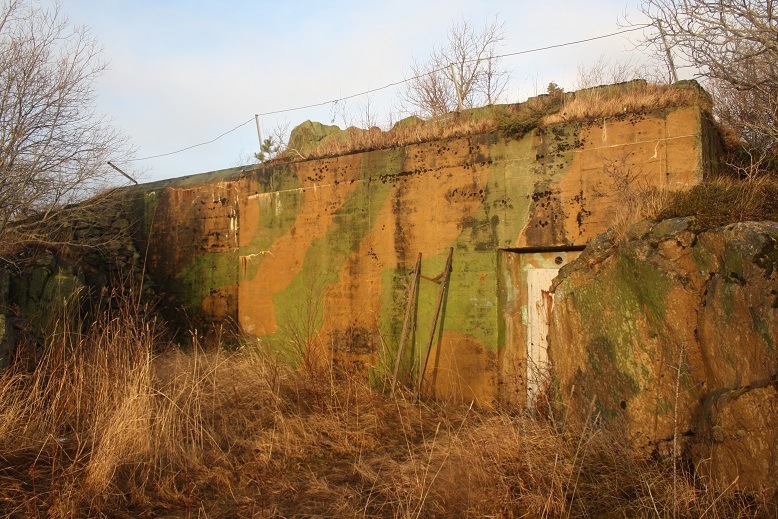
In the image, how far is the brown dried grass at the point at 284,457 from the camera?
10.8ft

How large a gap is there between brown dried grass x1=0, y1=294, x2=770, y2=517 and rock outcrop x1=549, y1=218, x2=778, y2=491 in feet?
0.67

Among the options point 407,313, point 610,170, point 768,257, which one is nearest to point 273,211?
point 407,313

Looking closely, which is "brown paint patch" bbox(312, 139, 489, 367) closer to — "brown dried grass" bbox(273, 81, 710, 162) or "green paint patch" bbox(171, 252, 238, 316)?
"brown dried grass" bbox(273, 81, 710, 162)

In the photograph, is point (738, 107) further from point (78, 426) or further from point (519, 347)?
point (78, 426)

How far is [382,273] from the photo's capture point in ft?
21.9

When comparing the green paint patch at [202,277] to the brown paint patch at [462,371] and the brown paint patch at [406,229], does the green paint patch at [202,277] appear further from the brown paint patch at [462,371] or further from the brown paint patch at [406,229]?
the brown paint patch at [462,371]

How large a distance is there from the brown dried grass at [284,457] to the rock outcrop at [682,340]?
21 cm

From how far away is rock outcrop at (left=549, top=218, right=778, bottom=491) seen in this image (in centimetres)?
294

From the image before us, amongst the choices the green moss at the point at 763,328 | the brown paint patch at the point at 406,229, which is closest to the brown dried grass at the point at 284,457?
the green moss at the point at 763,328

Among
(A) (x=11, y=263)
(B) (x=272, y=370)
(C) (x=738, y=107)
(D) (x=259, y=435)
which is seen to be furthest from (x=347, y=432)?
(C) (x=738, y=107)

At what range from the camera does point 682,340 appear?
3557 millimetres

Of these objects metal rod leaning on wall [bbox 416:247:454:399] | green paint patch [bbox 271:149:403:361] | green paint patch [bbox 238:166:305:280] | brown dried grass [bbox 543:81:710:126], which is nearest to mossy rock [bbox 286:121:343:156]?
green paint patch [bbox 238:166:305:280]

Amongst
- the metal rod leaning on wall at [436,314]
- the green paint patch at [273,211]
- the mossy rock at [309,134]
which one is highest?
the mossy rock at [309,134]

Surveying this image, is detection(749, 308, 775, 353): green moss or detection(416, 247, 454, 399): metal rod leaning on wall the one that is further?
detection(416, 247, 454, 399): metal rod leaning on wall
